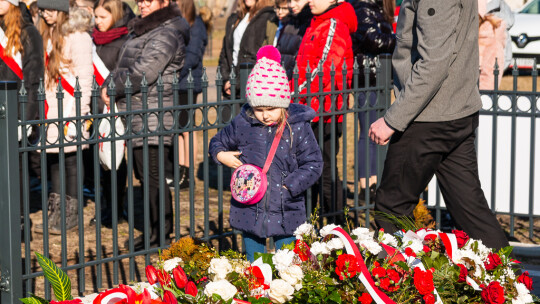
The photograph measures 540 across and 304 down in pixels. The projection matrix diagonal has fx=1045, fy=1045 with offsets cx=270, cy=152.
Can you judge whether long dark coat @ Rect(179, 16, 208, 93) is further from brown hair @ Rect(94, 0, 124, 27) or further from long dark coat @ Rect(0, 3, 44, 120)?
long dark coat @ Rect(0, 3, 44, 120)

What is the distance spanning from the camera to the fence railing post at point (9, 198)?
5109 mm

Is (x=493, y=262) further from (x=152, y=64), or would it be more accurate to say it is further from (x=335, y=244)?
(x=152, y=64)

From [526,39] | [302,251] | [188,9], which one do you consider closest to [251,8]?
[188,9]

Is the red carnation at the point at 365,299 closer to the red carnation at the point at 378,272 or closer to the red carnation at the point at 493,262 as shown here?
the red carnation at the point at 378,272

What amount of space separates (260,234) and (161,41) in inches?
91.4

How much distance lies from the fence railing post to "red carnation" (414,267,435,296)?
251 centimetres

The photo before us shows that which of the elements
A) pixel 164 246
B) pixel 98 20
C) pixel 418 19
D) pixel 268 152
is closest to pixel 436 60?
pixel 418 19

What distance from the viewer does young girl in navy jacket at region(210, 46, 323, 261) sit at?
5297mm

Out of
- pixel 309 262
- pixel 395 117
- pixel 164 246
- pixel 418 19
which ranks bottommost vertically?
pixel 164 246

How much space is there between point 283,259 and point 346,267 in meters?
0.23

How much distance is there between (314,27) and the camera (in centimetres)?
736

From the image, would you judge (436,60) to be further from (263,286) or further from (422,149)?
(263,286)

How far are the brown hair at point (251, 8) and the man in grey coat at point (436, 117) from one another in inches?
171

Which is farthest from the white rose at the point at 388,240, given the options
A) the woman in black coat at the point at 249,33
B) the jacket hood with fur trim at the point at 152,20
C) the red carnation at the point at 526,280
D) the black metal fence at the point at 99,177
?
the woman in black coat at the point at 249,33
